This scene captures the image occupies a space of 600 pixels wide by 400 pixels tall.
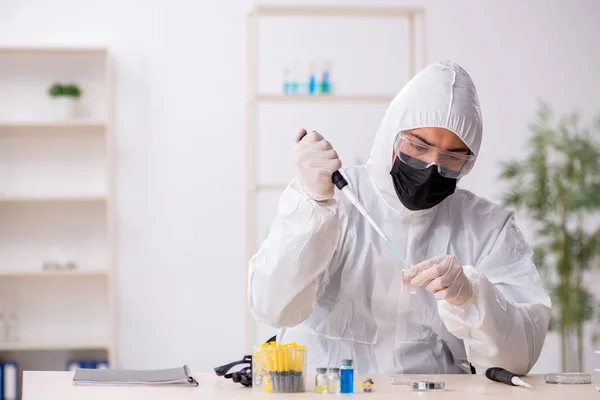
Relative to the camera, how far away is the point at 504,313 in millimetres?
1813

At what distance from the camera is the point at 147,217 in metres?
4.64

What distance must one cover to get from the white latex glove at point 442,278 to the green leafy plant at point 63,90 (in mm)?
3145

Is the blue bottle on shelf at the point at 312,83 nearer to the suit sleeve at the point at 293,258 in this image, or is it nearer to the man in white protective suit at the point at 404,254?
the man in white protective suit at the point at 404,254

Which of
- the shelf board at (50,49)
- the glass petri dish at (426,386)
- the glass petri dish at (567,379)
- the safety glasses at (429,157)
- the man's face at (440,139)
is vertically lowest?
the glass petri dish at (567,379)

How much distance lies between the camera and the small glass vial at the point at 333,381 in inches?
62.6

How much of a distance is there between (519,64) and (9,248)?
310 cm

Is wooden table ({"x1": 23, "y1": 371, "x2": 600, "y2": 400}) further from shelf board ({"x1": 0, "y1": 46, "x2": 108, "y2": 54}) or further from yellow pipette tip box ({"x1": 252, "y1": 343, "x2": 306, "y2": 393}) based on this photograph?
shelf board ({"x1": 0, "y1": 46, "x2": 108, "y2": 54})

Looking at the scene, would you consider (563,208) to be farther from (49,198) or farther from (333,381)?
(333,381)

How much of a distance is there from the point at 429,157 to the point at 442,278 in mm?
406

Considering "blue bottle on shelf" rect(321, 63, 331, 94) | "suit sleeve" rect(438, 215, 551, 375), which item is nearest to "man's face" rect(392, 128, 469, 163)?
"suit sleeve" rect(438, 215, 551, 375)

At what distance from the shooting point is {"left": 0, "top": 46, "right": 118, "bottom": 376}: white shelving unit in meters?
4.55

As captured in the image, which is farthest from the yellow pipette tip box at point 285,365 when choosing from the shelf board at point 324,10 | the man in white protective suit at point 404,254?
the shelf board at point 324,10

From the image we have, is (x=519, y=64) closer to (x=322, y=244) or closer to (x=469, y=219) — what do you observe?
(x=469, y=219)

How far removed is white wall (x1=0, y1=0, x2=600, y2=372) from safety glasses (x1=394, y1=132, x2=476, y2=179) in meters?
2.71
